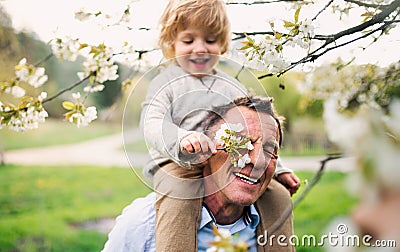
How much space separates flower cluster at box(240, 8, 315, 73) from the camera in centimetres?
91

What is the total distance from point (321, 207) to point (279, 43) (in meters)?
2.25

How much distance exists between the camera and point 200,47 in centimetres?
105

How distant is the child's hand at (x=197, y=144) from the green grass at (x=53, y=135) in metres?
4.26

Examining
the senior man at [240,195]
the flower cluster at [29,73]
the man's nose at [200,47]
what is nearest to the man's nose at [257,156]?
the senior man at [240,195]

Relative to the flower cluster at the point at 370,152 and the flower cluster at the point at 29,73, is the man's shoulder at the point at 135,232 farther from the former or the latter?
the flower cluster at the point at 370,152

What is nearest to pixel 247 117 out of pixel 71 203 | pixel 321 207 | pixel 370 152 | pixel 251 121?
pixel 251 121

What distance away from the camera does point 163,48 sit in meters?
1.19

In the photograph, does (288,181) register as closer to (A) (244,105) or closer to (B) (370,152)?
(A) (244,105)

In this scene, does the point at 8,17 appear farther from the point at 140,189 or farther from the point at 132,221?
the point at 132,221

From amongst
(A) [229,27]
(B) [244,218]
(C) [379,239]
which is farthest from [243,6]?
(C) [379,239]

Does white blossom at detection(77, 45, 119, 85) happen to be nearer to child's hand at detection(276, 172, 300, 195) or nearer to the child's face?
the child's face

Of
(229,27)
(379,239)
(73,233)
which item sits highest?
(379,239)

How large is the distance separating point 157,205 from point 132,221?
0.06 metres

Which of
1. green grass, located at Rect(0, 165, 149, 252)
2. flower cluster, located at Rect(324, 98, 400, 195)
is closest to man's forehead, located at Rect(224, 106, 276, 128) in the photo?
flower cluster, located at Rect(324, 98, 400, 195)
